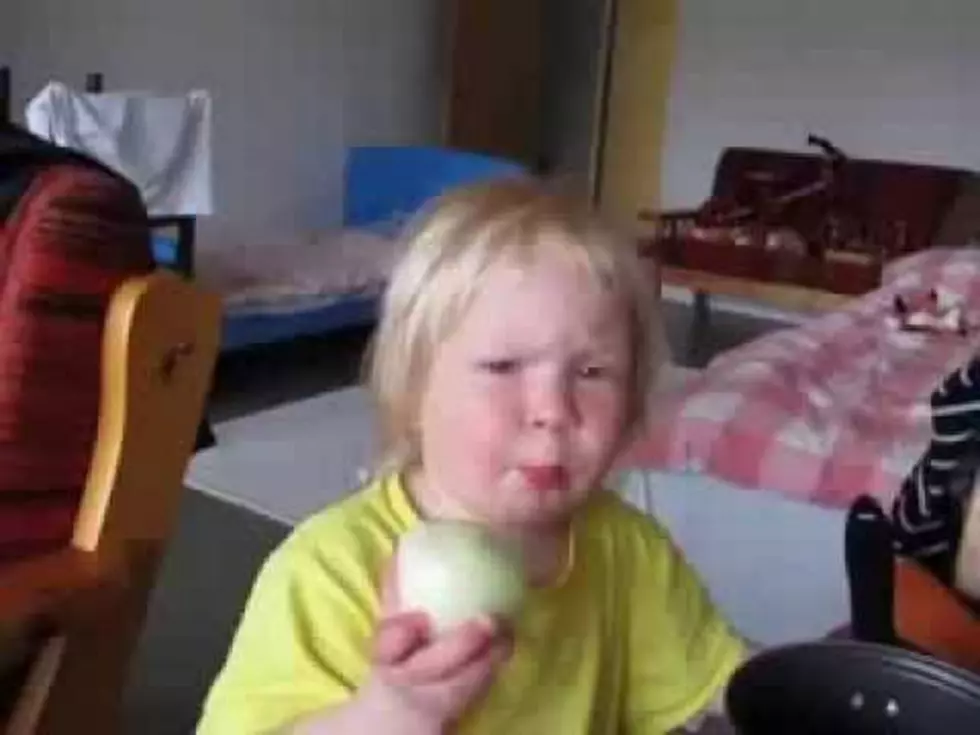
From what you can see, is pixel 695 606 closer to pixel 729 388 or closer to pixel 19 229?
pixel 19 229

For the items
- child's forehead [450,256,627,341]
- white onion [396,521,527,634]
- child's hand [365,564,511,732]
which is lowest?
child's hand [365,564,511,732]

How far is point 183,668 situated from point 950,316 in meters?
1.99

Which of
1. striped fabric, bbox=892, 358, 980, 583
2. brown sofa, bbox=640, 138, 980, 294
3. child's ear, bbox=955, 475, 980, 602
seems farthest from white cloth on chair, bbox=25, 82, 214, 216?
child's ear, bbox=955, 475, 980, 602

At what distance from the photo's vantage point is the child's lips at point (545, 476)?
0.83 m

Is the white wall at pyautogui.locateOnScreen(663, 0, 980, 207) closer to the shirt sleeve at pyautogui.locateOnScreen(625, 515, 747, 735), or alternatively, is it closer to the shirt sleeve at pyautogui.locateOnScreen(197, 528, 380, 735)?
the shirt sleeve at pyautogui.locateOnScreen(625, 515, 747, 735)

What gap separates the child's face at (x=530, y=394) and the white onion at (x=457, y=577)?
4.1 inches

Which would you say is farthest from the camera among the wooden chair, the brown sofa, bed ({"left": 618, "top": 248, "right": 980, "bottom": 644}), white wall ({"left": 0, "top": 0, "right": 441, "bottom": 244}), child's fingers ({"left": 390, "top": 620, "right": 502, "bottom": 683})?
the brown sofa

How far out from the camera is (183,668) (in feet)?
8.63

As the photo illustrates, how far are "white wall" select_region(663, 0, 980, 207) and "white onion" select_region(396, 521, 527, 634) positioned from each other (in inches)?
205

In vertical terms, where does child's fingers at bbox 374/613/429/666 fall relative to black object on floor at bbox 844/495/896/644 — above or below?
above

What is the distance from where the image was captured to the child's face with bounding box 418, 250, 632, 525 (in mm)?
825

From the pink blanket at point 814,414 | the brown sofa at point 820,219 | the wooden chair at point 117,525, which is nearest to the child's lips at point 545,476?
the wooden chair at point 117,525

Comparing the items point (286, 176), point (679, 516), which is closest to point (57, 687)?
point (679, 516)

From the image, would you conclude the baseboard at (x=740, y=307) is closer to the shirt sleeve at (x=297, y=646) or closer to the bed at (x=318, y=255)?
the bed at (x=318, y=255)
